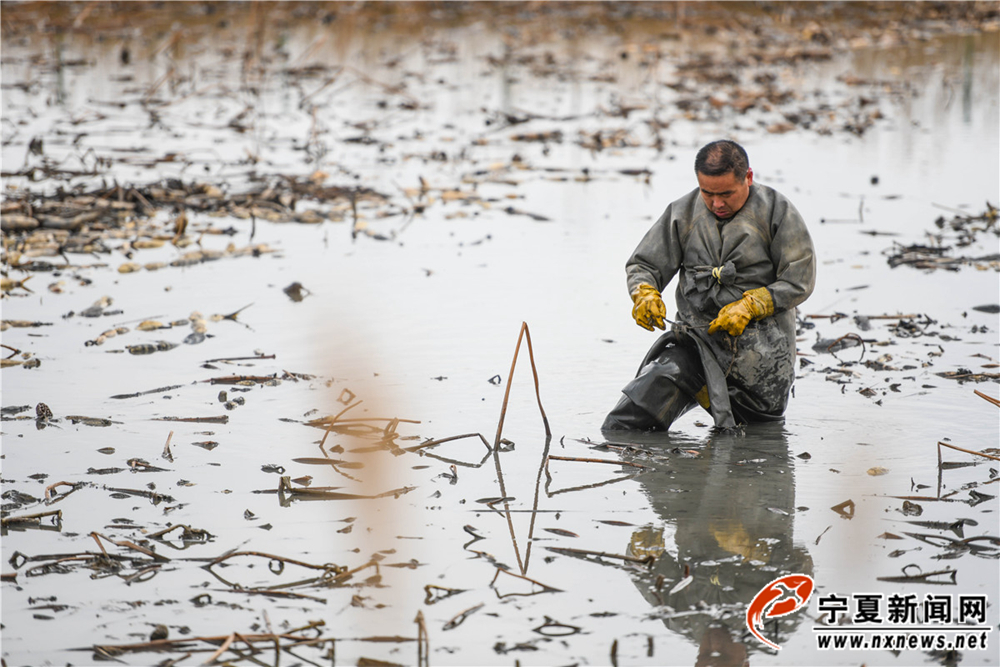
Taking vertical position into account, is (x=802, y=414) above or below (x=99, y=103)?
below

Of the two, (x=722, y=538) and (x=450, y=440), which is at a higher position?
(x=450, y=440)

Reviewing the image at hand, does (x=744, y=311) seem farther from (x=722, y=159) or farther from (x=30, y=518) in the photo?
(x=30, y=518)

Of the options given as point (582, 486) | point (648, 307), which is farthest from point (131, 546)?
point (648, 307)

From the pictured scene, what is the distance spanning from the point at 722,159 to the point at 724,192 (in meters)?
0.14

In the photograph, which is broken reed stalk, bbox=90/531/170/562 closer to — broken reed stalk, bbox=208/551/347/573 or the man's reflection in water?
broken reed stalk, bbox=208/551/347/573

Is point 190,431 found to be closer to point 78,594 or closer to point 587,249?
point 78,594

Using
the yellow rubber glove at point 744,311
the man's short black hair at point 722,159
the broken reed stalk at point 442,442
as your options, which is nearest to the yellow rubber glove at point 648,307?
the yellow rubber glove at point 744,311

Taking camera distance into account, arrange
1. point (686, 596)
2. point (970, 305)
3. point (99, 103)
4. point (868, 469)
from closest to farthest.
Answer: point (686, 596) → point (868, 469) → point (970, 305) → point (99, 103)

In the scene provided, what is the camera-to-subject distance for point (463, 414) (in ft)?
15.9

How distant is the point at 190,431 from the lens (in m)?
4.64

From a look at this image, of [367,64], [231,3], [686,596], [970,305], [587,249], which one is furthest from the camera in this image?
[231,3]

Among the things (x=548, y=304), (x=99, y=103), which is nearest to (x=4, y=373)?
(x=548, y=304)

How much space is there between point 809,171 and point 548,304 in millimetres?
4221

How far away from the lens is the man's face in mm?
4305
